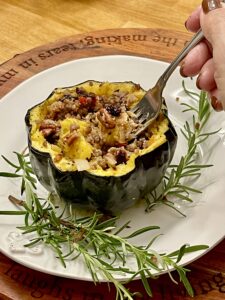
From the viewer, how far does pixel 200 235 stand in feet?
3.52

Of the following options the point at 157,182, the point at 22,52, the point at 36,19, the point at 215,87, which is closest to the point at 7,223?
the point at 157,182

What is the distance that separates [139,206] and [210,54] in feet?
1.29

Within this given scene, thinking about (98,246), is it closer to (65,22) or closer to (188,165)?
(188,165)

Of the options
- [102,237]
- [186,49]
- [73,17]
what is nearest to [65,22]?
[73,17]

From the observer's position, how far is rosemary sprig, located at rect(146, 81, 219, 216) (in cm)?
117

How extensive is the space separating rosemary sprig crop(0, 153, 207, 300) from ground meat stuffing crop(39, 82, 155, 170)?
12 cm

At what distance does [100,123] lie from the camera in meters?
1.14

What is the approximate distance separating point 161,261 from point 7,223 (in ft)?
1.13

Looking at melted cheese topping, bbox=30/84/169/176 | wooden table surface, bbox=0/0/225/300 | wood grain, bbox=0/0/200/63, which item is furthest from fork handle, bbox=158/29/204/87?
wood grain, bbox=0/0/200/63

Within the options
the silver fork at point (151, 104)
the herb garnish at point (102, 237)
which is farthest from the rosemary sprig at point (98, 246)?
the silver fork at point (151, 104)

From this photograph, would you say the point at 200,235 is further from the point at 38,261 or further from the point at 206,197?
the point at 38,261

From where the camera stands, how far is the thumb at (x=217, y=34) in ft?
3.52

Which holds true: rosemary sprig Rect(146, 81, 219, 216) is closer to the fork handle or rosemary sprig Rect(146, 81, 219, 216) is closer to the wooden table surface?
the fork handle

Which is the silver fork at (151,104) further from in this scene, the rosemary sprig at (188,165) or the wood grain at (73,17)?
the wood grain at (73,17)
